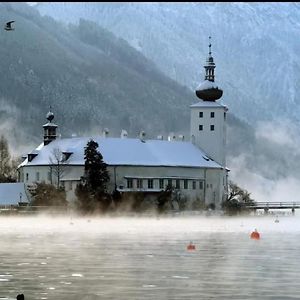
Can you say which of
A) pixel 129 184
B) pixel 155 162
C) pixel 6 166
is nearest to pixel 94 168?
pixel 129 184

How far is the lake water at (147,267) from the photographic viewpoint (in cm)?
3697

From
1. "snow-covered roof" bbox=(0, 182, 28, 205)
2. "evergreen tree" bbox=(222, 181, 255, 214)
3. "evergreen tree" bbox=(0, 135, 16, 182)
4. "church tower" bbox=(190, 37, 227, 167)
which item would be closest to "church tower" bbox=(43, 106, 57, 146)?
"evergreen tree" bbox=(0, 135, 16, 182)

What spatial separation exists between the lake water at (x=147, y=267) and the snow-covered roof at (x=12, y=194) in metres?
54.4

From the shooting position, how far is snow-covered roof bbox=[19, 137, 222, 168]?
128950 millimetres

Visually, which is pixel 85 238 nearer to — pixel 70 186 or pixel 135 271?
pixel 135 271

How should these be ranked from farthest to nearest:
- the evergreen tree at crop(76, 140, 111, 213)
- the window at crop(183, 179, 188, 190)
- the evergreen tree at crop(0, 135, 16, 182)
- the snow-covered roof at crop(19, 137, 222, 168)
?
1. the evergreen tree at crop(0, 135, 16, 182)
2. the window at crop(183, 179, 188, 190)
3. the snow-covered roof at crop(19, 137, 222, 168)
4. the evergreen tree at crop(76, 140, 111, 213)

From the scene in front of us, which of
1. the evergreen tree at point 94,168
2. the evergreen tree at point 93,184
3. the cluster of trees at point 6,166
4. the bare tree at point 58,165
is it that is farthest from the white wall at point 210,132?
the cluster of trees at point 6,166

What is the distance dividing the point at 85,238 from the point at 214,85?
7426 cm

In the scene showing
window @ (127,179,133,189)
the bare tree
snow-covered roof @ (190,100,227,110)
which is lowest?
window @ (127,179,133,189)

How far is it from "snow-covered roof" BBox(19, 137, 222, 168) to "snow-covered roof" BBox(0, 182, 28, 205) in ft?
15.2

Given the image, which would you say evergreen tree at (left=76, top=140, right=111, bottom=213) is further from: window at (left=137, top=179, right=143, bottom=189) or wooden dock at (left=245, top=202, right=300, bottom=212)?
wooden dock at (left=245, top=202, right=300, bottom=212)

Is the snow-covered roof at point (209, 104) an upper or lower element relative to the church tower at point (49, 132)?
upper

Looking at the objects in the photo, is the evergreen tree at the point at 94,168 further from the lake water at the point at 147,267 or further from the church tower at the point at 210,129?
the lake water at the point at 147,267

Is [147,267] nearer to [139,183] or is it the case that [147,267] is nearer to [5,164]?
[139,183]
